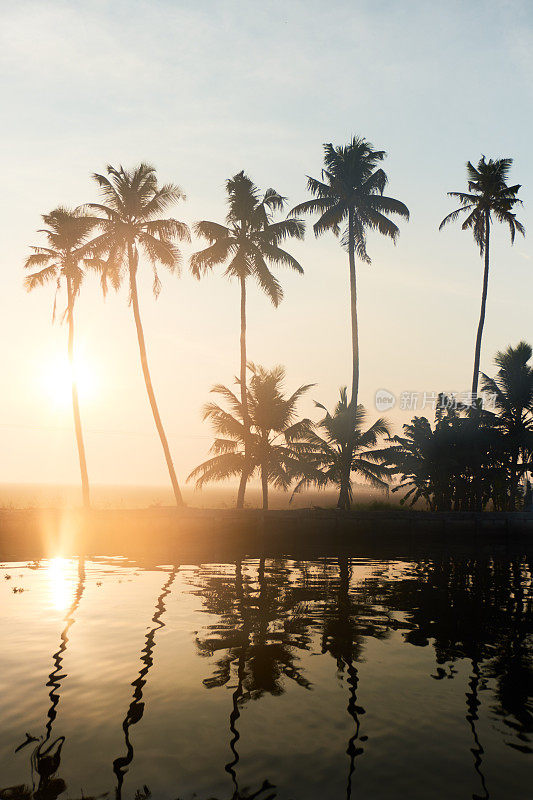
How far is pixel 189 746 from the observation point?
6.80 meters

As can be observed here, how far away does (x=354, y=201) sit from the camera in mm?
41844

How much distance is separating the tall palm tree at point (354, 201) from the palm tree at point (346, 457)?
169 inches

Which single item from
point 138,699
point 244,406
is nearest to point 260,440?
point 244,406

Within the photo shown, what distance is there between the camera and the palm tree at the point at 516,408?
40531mm

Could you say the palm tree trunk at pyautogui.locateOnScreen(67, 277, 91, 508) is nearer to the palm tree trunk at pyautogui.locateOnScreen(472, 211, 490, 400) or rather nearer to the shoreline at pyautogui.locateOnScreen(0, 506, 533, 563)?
the shoreline at pyautogui.locateOnScreen(0, 506, 533, 563)

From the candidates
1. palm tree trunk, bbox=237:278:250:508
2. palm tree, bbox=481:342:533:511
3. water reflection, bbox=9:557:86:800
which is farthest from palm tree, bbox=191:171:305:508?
water reflection, bbox=9:557:86:800

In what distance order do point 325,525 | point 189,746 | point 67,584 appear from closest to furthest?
point 189,746 < point 67,584 < point 325,525

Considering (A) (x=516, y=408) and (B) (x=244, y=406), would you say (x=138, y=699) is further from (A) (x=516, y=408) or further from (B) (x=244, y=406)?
(A) (x=516, y=408)

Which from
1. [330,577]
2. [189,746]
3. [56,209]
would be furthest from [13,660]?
[56,209]

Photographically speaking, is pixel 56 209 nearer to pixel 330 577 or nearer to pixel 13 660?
pixel 330 577

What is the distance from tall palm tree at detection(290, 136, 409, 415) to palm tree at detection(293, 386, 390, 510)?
430 cm

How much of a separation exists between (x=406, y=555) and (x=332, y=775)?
2358cm

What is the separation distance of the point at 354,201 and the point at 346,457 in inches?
670

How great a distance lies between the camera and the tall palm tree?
41312 mm
